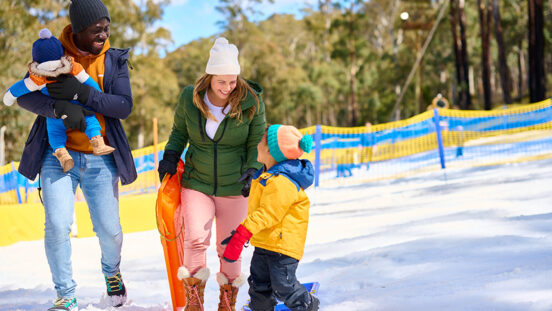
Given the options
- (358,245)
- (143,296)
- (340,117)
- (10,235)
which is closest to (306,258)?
(358,245)

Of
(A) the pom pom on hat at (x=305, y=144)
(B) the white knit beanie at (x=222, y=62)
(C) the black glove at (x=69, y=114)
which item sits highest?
(B) the white knit beanie at (x=222, y=62)

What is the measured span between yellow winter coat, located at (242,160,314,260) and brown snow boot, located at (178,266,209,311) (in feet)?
1.47

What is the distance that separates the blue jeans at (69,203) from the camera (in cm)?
287

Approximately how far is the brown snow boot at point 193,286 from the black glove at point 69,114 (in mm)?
1002

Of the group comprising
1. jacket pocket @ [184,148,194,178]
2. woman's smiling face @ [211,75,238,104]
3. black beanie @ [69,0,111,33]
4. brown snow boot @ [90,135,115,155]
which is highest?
black beanie @ [69,0,111,33]

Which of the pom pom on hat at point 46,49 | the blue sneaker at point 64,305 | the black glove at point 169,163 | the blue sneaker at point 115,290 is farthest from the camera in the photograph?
the blue sneaker at point 115,290

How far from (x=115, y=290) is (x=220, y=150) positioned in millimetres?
1157

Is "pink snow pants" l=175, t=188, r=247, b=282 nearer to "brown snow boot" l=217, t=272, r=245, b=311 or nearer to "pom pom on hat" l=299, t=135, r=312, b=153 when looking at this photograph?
"brown snow boot" l=217, t=272, r=245, b=311

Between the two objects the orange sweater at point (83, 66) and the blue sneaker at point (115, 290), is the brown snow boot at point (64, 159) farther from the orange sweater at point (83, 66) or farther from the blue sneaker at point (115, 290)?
the blue sneaker at point (115, 290)

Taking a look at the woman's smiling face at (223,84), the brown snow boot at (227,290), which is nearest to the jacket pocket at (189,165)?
the woman's smiling face at (223,84)

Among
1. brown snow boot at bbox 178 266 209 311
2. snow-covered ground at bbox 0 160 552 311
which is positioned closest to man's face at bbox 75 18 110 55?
brown snow boot at bbox 178 266 209 311

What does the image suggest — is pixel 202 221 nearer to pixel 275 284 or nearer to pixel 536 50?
pixel 275 284

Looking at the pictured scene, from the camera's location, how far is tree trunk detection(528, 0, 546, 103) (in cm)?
1925

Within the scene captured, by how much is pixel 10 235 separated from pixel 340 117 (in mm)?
48921
